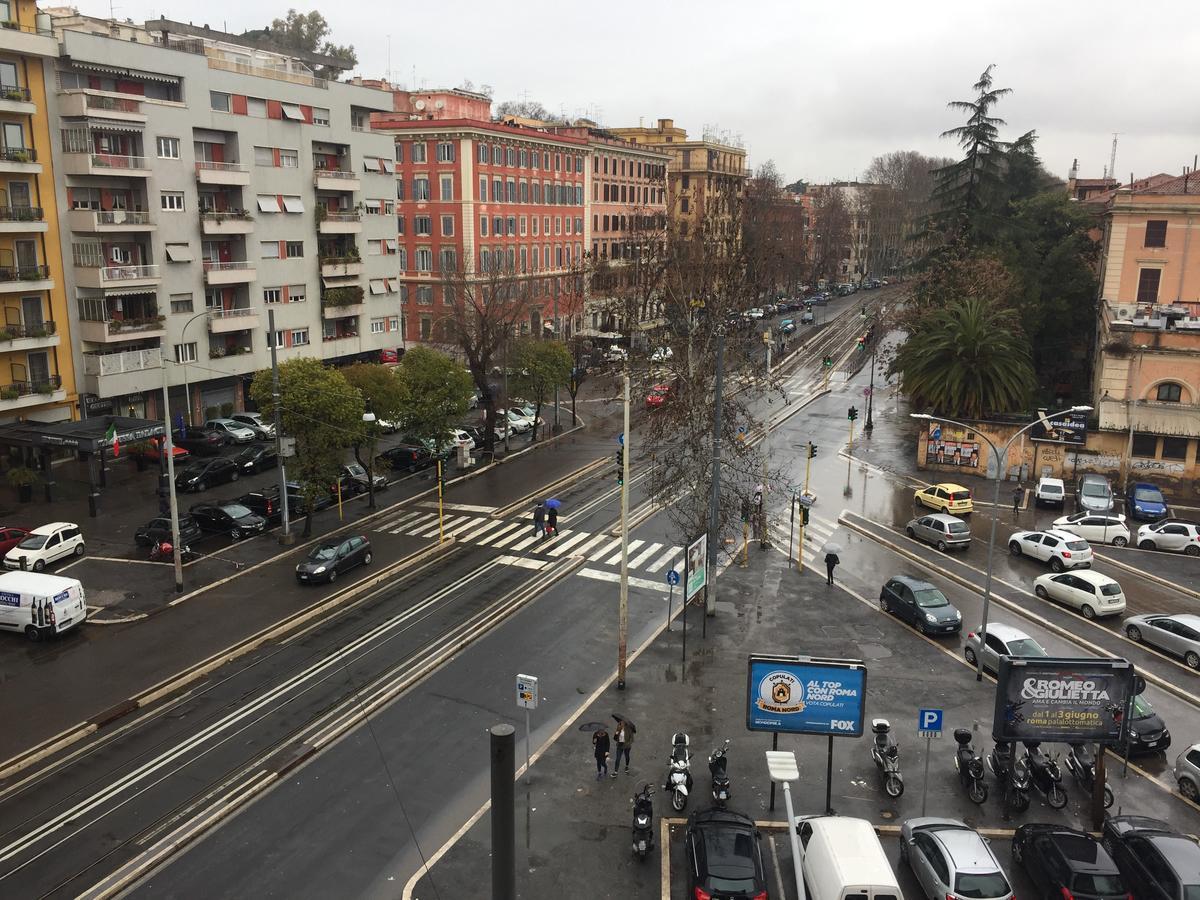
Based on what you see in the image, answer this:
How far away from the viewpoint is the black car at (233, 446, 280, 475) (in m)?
45.9

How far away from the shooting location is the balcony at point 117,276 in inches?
1748

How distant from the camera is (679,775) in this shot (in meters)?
20.5

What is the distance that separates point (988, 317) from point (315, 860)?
47.5 meters

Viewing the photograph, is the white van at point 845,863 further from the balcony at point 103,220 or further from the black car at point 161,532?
the balcony at point 103,220

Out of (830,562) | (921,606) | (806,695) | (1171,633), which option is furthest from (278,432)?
(1171,633)

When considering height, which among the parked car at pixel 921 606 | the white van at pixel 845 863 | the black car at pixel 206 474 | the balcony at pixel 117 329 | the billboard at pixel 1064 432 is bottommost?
the parked car at pixel 921 606

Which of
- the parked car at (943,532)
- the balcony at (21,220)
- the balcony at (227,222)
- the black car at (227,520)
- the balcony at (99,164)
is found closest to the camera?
the black car at (227,520)

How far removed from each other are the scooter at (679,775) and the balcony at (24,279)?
3667cm

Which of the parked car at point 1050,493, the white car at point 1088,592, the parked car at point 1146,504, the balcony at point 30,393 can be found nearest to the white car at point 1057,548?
the white car at point 1088,592

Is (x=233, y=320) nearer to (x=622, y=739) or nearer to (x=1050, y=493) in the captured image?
(x=622, y=739)

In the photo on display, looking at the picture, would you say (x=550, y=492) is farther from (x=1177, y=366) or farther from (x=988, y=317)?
(x=1177, y=366)

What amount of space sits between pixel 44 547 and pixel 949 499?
37.4 m

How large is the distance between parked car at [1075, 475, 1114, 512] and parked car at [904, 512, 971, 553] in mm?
7691

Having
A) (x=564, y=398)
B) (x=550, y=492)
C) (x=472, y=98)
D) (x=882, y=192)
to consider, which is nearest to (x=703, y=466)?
(x=550, y=492)
